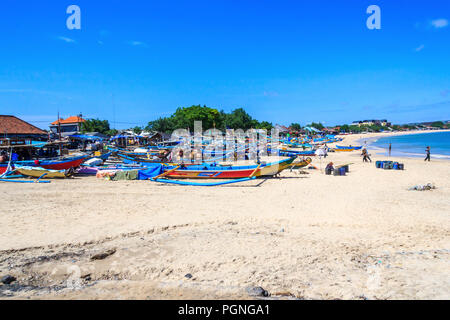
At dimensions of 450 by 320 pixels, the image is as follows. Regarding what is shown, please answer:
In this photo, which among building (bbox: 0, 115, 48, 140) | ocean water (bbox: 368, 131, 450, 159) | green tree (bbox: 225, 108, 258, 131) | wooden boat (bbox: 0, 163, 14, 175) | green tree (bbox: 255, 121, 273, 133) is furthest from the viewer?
green tree (bbox: 255, 121, 273, 133)

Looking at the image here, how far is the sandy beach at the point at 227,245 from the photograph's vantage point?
4.33 metres

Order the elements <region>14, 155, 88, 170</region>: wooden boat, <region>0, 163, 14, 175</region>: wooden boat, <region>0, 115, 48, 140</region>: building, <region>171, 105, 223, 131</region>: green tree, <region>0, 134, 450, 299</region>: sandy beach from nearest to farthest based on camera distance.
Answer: <region>0, 134, 450, 299</region>: sandy beach, <region>0, 163, 14, 175</region>: wooden boat, <region>14, 155, 88, 170</region>: wooden boat, <region>0, 115, 48, 140</region>: building, <region>171, 105, 223, 131</region>: green tree

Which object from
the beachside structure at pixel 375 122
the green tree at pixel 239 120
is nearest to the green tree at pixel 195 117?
the green tree at pixel 239 120

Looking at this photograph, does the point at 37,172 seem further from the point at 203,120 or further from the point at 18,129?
the point at 203,120

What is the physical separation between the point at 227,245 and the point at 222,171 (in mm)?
8358

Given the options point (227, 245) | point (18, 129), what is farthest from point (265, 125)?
point (227, 245)

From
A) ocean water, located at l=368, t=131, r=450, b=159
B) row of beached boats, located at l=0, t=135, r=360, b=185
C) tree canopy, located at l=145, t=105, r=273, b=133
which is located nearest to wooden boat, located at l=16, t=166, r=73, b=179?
row of beached boats, located at l=0, t=135, r=360, b=185

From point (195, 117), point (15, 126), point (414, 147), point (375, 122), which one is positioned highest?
point (375, 122)

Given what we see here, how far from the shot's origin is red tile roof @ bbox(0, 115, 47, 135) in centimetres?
2761

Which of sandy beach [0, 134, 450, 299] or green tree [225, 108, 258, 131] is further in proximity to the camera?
green tree [225, 108, 258, 131]

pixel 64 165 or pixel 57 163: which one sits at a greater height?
pixel 57 163

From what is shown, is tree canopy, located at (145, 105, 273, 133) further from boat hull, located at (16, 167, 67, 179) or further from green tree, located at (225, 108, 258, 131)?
boat hull, located at (16, 167, 67, 179)

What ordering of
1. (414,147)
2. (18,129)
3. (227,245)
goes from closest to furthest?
1. (227,245)
2. (18,129)
3. (414,147)

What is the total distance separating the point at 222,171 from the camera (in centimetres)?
1427
